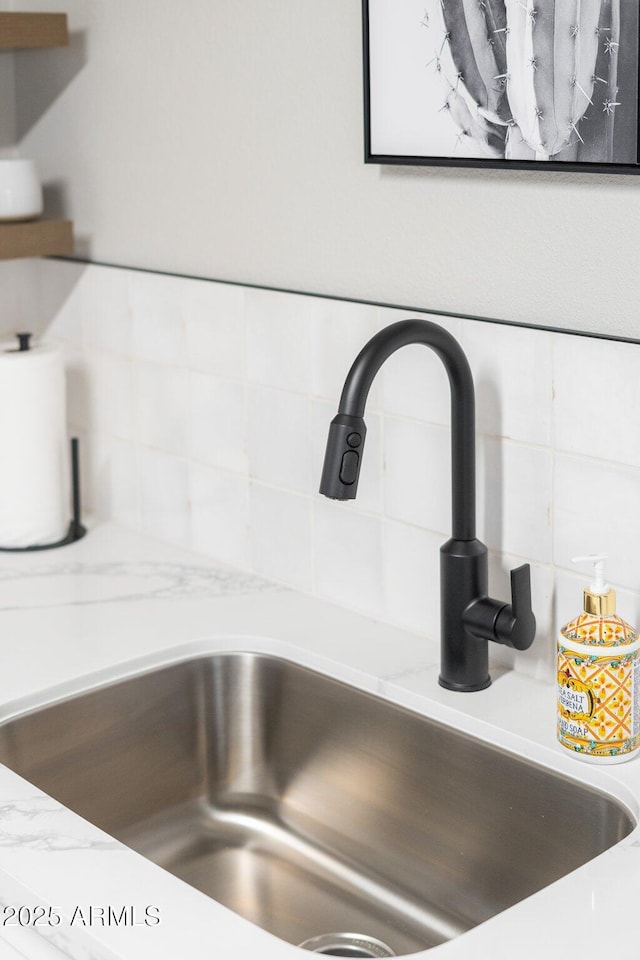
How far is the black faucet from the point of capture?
1.13m

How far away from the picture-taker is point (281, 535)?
5.22 feet

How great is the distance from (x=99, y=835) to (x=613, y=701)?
1.53 ft

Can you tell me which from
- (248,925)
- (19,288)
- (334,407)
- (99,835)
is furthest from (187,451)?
(248,925)

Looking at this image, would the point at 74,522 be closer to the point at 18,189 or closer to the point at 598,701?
the point at 18,189

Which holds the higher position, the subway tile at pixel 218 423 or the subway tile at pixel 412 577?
the subway tile at pixel 218 423

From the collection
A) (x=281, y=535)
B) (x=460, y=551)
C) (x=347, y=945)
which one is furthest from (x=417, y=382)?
(x=347, y=945)

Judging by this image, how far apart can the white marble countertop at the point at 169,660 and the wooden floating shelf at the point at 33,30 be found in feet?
2.26

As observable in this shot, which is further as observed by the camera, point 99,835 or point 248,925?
point 99,835

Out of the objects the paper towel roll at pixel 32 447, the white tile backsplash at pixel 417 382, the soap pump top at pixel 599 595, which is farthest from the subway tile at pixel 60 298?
the soap pump top at pixel 599 595

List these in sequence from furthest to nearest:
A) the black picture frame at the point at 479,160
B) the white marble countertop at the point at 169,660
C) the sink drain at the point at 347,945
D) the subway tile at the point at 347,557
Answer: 1. the subway tile at the point at 347,557
2. the sink drain at the point at 347,945
3. the black picture frame at the point at 479,160
4. the white marble countertop at the point at 169,660

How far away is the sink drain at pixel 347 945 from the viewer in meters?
1.21

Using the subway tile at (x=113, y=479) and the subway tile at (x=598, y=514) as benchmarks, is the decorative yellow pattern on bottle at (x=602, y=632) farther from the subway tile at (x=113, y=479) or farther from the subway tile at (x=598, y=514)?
the subway tile at (x=113, y=479)

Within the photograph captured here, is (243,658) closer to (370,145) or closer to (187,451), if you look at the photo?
(187,451)

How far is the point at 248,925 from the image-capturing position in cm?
92
